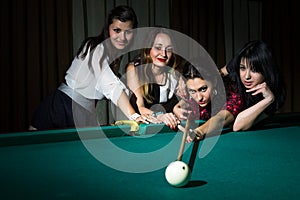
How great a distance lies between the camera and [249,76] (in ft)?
6.54

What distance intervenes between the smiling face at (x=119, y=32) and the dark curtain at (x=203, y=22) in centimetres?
198

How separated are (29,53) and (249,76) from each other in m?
2.20

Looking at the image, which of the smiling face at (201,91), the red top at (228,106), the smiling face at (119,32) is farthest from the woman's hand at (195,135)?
the smiling face at (119,32)

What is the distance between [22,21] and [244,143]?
2.55m

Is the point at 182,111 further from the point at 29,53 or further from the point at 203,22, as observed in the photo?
the point at 203,22

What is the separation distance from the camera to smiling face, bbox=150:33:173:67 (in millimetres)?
2432

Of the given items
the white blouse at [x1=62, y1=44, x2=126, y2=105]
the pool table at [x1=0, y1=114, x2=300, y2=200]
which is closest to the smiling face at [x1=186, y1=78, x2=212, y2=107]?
the pool table at [x1=0, y1=114, x2=300, y2=200]

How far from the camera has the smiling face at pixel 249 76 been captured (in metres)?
1.99

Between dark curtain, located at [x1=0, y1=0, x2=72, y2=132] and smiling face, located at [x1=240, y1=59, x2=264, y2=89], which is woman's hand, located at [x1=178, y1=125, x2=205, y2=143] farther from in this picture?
dark curtain, located at [x1=0, y1=0, x2=72, y2=132]

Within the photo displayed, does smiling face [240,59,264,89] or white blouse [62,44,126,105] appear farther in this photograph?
white blouse [62,44,126,105]

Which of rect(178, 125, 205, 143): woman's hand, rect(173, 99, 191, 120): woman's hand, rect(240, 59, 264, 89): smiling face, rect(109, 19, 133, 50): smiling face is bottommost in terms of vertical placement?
rect(178, 125, 205, 143): woman's hand

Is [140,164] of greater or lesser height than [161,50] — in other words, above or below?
below

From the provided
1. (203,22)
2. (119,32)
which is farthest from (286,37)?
(119,32)

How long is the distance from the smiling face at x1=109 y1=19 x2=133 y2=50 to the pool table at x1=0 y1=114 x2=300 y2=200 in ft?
2.58
